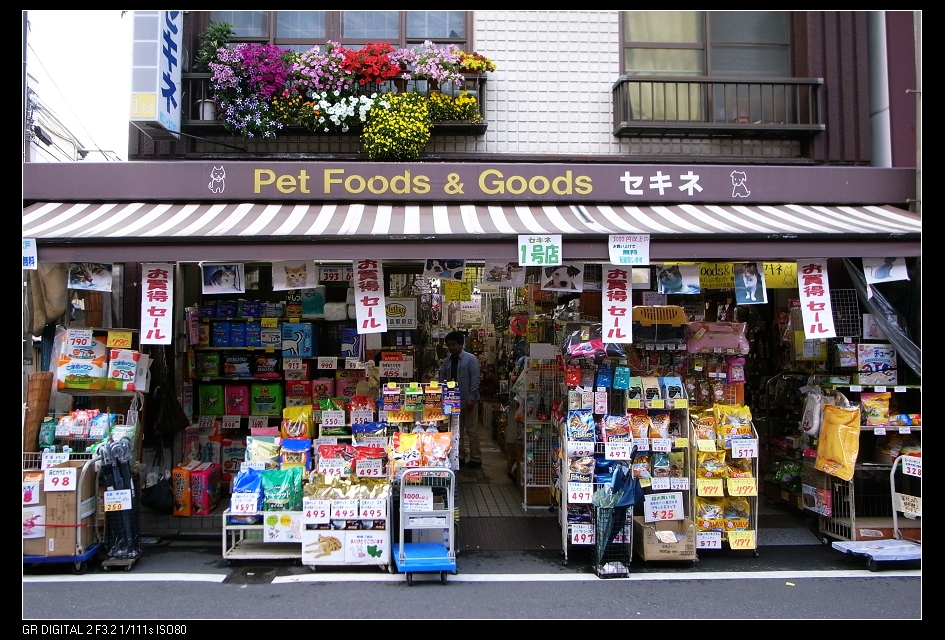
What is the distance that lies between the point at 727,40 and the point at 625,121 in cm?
245

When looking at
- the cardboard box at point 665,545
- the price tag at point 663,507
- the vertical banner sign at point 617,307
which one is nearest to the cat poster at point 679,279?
the vertical banner sign at point 617,307

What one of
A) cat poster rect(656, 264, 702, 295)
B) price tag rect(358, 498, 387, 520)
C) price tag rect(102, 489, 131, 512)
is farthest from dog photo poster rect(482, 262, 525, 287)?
price tag rect(102, 489, 131, 512)

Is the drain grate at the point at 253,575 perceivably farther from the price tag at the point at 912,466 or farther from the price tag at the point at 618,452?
the price tag at the point at 912,466

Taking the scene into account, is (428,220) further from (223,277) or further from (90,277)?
(90,277)

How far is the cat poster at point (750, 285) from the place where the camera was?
6777 millimetres

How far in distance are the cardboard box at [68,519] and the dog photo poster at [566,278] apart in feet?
17.3

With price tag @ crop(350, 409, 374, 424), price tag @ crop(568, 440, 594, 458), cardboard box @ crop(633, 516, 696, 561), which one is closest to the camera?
cardboard box @ crop(633, 516, 696, 561)

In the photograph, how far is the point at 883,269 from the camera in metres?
6.65

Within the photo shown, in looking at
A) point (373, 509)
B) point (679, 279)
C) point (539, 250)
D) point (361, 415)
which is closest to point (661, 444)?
point (679, 279)

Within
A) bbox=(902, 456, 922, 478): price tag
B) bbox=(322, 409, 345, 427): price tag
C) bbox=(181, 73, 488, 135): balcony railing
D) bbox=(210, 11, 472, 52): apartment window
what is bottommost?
bbox=(902, 456, 922, 478): price tag

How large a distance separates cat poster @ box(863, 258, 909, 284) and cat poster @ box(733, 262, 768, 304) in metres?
1.10

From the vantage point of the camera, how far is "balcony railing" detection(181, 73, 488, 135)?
8.16 metres

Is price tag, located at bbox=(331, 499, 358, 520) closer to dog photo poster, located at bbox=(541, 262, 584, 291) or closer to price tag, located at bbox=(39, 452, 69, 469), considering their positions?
price tag, located at bbox=(39, 452, 69, 469)

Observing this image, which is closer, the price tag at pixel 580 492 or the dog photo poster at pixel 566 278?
the price tag at pixel 580 492
